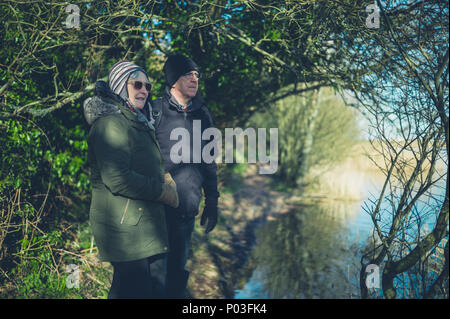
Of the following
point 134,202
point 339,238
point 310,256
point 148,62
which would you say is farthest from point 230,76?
point 339,238

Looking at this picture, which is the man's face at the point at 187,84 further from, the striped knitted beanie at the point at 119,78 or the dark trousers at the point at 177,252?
the dark trousers at the point at 177,252

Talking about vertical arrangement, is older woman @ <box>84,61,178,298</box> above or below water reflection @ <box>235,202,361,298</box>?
above

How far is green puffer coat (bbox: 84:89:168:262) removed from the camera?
1967 millimetres

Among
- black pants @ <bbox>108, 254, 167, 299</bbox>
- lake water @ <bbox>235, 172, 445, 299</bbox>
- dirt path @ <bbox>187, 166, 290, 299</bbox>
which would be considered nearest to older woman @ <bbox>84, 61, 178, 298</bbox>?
black pants @ <bbox>108, 254, 167, 299</bbox>

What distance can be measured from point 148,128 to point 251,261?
5.11 meters

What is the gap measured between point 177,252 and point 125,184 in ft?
3.08

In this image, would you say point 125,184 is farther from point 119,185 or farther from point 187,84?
point 187,84

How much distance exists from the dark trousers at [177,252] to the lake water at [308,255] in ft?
5.83

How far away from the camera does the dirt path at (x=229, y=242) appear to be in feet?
16.7

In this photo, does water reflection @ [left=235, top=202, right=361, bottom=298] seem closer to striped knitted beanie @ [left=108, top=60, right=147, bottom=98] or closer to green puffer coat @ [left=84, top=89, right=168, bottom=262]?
green puffer coat @ [left=84, top=89, right=168, bottom=262]

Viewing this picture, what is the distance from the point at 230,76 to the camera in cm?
513

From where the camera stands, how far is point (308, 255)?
7062 mm

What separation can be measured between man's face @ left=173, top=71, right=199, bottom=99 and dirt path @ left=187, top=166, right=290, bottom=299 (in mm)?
3182
